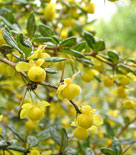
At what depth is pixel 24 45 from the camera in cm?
64

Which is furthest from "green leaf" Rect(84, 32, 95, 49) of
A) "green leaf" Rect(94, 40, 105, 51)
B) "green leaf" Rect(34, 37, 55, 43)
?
"green leaf" Rect(34, 37, 55, 43)

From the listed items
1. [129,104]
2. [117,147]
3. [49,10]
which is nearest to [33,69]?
[117,147]

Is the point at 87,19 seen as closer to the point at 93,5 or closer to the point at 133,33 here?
the point at 93,5

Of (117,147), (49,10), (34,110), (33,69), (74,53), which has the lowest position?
(117,147)

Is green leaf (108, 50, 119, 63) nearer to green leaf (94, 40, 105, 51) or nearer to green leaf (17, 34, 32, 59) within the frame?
green leaf (94, 40, 105, 51)

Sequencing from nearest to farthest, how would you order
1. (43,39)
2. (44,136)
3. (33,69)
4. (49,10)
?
(33,69) → (43,39) → (44,136) → (49,10)

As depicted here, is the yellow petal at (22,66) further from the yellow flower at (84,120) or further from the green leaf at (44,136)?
the green leaf at (44,136)

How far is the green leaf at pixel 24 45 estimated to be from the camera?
635mm

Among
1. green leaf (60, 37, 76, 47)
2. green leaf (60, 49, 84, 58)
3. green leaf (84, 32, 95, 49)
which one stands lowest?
green leaf (60, 49, 84, 58)

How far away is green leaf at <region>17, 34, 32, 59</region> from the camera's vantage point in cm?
64

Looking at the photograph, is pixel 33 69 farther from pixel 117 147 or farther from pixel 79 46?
pixel 117 147

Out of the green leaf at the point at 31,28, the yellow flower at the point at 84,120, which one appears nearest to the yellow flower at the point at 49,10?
the green leaf at the point at 31,28

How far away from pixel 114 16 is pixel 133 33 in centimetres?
133

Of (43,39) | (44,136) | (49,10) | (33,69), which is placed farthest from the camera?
(49,10)
